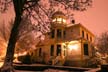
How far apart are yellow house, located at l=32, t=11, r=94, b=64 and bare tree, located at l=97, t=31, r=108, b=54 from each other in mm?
16192

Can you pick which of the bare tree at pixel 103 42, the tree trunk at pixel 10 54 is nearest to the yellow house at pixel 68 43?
the tree trunk at pixel 10 54

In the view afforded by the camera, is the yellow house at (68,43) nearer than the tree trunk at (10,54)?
No

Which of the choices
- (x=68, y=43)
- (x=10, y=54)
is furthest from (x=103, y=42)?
(x=10, y=54)

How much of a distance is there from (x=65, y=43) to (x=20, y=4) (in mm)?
16303

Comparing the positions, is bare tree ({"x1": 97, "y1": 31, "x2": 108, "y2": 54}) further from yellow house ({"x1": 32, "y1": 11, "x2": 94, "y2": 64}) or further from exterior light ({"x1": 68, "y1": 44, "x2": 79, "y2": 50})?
exterior light ({"x1": 68, "y1": 44, "x2": 79, "y2": 50})

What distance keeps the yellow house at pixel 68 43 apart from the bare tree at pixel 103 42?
16.2 metres

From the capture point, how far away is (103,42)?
5291cm

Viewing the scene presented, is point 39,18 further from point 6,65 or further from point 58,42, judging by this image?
point 58,42

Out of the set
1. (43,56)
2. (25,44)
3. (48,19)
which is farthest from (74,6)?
(25,44)

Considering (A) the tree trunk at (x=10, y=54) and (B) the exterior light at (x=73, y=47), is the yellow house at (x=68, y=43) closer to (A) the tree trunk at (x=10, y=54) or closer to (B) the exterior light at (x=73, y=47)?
(B) the exterior light at (x=73, y=47)

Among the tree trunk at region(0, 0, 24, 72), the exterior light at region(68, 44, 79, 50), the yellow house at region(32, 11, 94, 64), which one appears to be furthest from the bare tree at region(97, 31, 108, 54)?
the tree trunk at region(0, 0, 24, 72)

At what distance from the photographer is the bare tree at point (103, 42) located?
4721 cm

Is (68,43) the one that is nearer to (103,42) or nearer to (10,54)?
(10,54)

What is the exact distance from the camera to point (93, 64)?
23.8m
